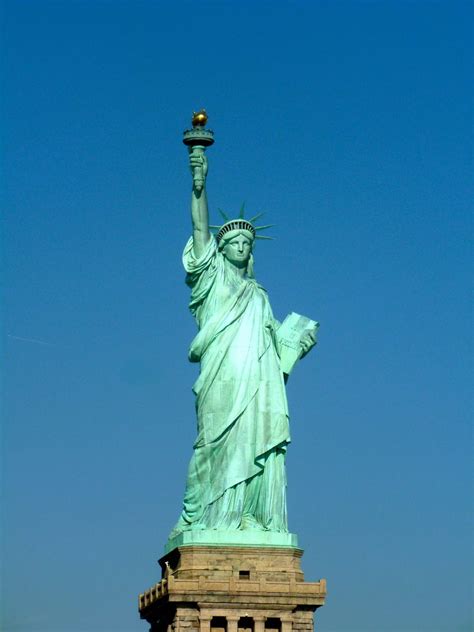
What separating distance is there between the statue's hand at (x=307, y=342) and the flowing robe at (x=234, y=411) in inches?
33.5

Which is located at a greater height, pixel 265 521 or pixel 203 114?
pixel 203 114

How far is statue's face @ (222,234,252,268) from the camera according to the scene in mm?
60344

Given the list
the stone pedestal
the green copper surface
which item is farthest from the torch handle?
the stone pedestal

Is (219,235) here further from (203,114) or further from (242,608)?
(242,608)

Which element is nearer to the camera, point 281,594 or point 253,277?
point 281,594

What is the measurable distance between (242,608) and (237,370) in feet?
20.3

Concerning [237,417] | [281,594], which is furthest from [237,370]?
[281,594]

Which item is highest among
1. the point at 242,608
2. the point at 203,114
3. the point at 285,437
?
the point at 203,114

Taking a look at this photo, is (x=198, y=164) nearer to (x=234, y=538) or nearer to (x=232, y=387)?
(x=232, y=387)

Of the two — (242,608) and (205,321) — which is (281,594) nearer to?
(242,608)

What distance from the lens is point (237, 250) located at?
6034cm

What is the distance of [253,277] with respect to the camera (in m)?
61.1

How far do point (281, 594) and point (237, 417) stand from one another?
4.69 meters

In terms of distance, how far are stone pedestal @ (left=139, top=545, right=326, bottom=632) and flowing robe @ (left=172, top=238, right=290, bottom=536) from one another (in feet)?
3.17
